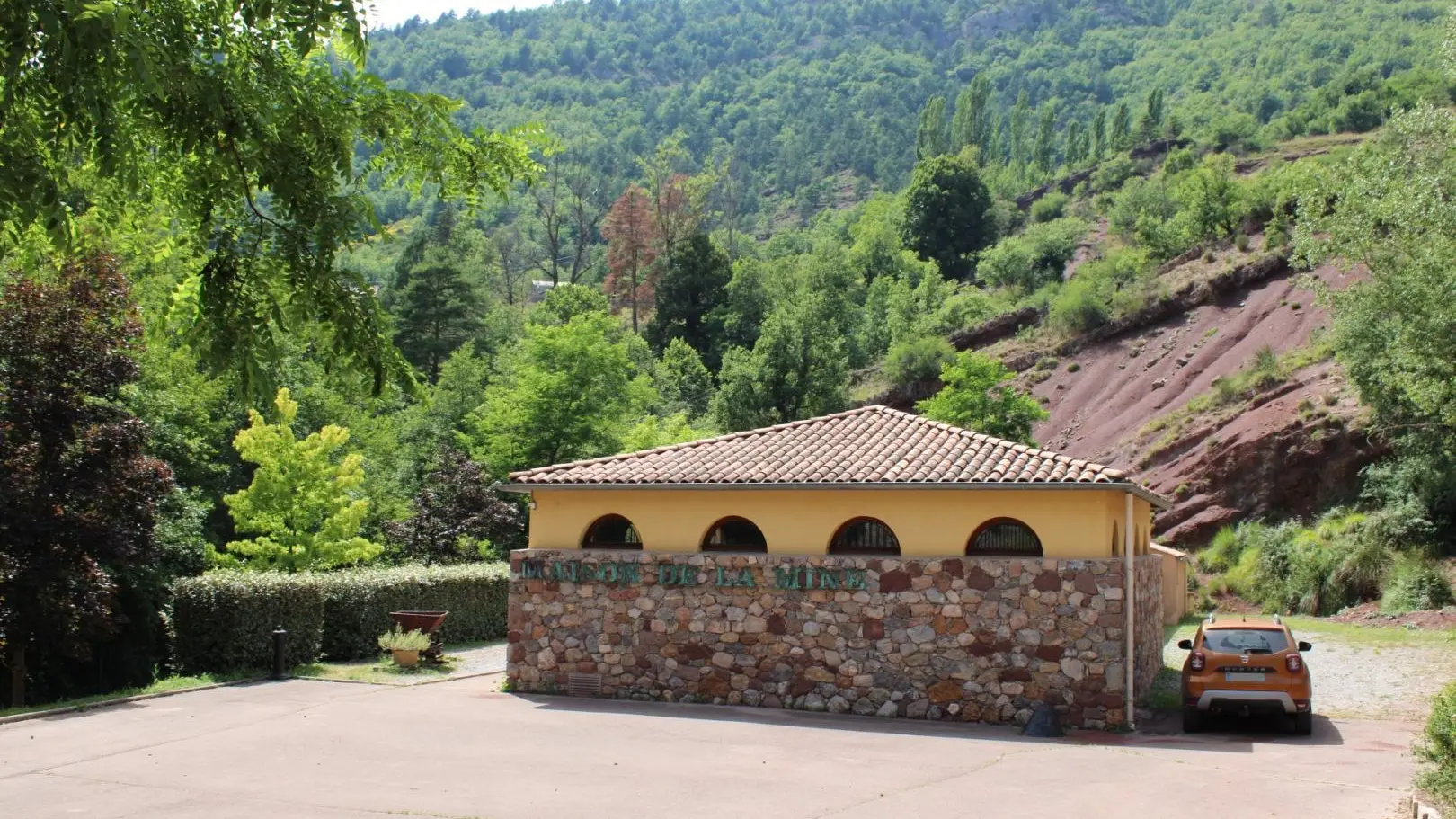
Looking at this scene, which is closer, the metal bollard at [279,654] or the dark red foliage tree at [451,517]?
the metal bollard at [279,654]

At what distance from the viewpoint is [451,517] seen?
106 ft

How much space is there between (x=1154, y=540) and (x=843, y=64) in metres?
152

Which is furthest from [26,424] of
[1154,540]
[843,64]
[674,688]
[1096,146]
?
[843,64]

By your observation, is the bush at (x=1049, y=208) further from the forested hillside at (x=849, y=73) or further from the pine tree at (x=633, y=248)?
the pine tree at (x=633, y=248)

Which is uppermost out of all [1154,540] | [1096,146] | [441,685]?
[1096,146]

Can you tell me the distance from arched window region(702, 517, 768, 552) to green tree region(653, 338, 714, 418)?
3666 centimetres

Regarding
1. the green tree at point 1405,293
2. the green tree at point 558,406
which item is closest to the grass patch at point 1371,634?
the green tree at point 1405,293

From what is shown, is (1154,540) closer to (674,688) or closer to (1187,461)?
(1187,461)

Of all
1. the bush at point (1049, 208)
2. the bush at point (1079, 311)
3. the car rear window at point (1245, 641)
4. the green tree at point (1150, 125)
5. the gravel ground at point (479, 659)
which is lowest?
the gravel ground at point (479, 659)

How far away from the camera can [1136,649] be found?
1809 cm

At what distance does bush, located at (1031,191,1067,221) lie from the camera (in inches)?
3563

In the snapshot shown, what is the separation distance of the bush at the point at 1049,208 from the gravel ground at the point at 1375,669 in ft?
213

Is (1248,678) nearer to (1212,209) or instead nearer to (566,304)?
(1212,209)

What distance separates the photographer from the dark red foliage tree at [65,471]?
17.8 meters
